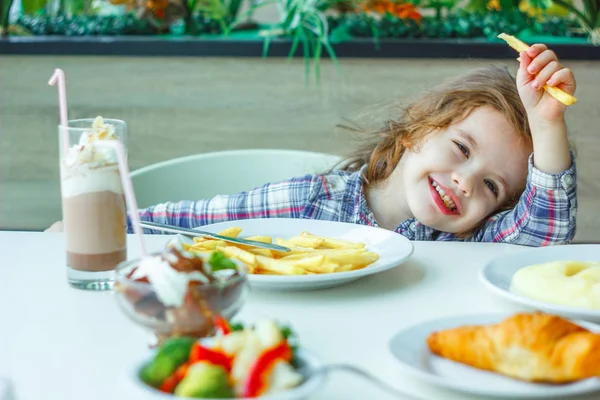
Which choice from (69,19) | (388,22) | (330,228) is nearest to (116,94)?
(69,19)

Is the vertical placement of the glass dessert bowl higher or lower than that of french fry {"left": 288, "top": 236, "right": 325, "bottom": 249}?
higher

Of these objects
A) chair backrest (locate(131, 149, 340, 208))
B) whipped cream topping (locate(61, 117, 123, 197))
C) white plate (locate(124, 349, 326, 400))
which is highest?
whipped cream topping (locate(61, 117, 123, 197))

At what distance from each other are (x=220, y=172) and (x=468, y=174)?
527mm

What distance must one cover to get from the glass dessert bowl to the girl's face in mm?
863

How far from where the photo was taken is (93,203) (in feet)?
3.03

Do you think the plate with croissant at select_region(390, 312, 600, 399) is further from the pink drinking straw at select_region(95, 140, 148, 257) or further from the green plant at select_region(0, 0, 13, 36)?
the green plant at select_region(0, 0, 13, 36)

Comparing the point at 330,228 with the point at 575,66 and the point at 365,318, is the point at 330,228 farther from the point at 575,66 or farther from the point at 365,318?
the point at 575,66

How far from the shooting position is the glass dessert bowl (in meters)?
0.68

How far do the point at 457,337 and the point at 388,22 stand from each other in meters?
2.47

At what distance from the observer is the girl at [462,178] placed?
1412mm

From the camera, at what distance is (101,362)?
2.44 feet

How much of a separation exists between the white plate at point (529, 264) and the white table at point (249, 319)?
0.09ft

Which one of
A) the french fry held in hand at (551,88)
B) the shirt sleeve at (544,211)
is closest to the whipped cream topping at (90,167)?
the french fry held in hand at (551,88)

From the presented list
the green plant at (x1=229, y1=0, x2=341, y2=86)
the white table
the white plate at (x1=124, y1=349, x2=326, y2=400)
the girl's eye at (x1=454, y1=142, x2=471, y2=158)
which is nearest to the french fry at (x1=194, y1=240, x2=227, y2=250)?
the white table
